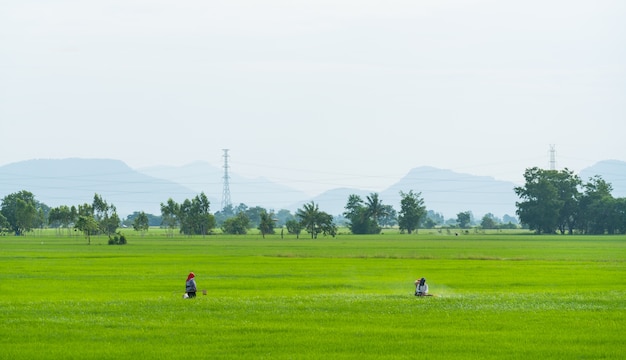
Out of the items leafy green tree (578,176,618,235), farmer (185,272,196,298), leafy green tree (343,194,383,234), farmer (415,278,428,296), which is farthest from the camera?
leafy green tree (343,194,383,234)

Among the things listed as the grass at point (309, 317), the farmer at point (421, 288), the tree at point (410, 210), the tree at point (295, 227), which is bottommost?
the grass at point (309, 317)

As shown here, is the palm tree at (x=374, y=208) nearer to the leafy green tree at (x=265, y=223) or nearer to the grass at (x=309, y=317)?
the leafy green tree at (x=265, y=223)

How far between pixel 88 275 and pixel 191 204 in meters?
117

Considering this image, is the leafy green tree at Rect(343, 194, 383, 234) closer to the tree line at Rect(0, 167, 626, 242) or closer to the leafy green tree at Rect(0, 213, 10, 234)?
the tree line at Rect(0, 167, 626, 242)

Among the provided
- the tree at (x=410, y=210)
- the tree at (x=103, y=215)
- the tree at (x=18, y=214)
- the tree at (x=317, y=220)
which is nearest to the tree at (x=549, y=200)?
the tree at (x=410, y=210)

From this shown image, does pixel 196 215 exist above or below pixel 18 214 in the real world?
below

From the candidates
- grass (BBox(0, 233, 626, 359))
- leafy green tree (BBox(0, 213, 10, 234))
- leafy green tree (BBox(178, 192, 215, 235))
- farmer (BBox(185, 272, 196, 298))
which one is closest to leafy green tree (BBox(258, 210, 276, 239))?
leafy green tree (BBox(178, 192, 215, 235))

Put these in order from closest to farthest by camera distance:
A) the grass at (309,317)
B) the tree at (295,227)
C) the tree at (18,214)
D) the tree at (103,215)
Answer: the grass at (309,317) → the tree at (103,215) → the tree at (295,227) → the tree at (18,214)

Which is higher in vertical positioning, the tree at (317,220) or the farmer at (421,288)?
the tree at (317,220)

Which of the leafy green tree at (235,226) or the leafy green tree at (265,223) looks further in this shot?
the leafy green tree at (235,226)

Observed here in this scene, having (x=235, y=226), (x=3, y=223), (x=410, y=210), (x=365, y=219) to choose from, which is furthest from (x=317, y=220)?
(x=3, y=223)

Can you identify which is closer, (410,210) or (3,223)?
(3,223)

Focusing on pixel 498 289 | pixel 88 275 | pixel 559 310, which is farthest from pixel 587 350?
pixel 88 275

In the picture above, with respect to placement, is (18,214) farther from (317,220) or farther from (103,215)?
(317,220)
